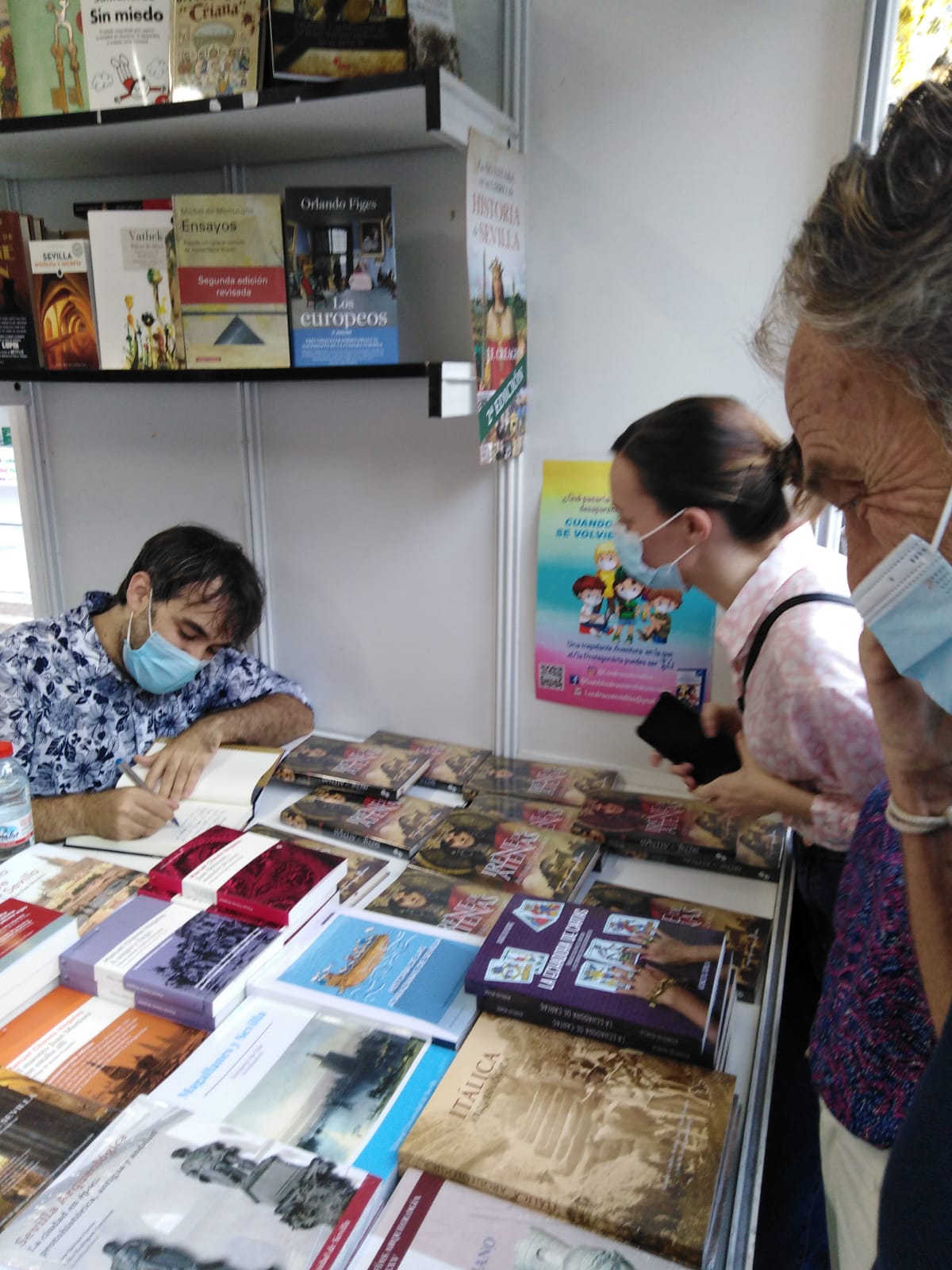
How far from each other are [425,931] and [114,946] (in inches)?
17.3

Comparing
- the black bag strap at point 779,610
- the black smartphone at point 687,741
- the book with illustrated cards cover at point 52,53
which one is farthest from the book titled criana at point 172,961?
the book with illustrated cards cover at point 52,53

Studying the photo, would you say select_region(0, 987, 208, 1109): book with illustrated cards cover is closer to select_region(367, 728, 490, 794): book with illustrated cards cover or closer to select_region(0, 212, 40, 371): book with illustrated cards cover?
select_region(367, 728, 490, 794): book with illustrated cards cover

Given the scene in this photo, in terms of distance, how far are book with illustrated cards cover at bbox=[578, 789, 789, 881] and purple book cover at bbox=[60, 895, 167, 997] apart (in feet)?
2.52

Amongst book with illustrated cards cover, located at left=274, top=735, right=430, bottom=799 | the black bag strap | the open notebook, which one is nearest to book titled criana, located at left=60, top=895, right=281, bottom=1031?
the open notebook

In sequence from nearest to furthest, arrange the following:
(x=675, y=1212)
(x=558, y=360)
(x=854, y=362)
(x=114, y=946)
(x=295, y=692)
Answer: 1. (x=854, y=362)
2. (x=675, y=1212)
3. (x=114, y=946)
4. (x=558, y=360)
5. (x=295, y=692)

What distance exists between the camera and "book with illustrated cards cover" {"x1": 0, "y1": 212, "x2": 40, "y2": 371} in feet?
6.00

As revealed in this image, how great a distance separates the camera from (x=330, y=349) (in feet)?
5.33

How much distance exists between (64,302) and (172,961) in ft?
4.54

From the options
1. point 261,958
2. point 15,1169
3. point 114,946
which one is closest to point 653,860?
point 261,958

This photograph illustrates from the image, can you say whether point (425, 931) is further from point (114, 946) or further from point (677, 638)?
point (677, 638)

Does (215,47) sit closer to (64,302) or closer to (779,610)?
(64,302)

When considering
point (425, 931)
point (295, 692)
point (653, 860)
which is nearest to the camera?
point (425, 931)

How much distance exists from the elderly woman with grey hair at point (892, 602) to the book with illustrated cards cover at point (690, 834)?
0.48 m

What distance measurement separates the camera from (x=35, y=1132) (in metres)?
0.93
